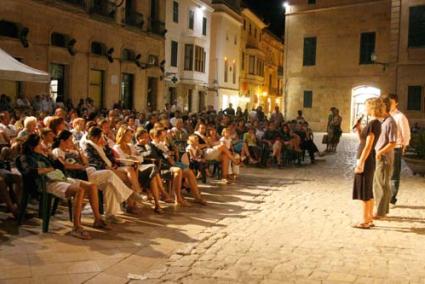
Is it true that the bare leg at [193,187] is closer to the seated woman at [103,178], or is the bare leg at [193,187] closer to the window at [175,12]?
the seated woman at [103,178]

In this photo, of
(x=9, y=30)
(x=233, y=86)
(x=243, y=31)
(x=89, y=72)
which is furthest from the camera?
(x=243, y=31)

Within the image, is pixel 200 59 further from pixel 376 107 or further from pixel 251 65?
pixel 376 107

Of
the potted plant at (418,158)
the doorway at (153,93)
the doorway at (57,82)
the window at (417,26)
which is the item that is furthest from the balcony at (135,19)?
the potted plant at (418,158)

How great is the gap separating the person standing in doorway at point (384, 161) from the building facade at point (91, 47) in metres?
14.6

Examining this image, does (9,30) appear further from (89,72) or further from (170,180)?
(170,180)

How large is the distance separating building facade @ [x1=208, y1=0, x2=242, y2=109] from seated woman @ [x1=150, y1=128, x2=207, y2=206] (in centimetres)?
3288

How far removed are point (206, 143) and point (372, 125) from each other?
495 centimetres

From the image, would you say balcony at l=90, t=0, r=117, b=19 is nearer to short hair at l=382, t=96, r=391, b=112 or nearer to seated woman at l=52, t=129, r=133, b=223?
seated woman at l=52, t=129, r=133, b=223

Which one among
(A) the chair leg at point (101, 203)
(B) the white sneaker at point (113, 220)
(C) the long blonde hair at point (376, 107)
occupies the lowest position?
(B) the white sneaker at point (113, 220)

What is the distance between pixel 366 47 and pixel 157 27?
14.2 metres

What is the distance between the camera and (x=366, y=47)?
34.9m

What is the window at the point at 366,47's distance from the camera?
34.7 m

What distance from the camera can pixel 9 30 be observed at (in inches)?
750

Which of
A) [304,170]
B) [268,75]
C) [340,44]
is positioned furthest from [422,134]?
[268,75]
